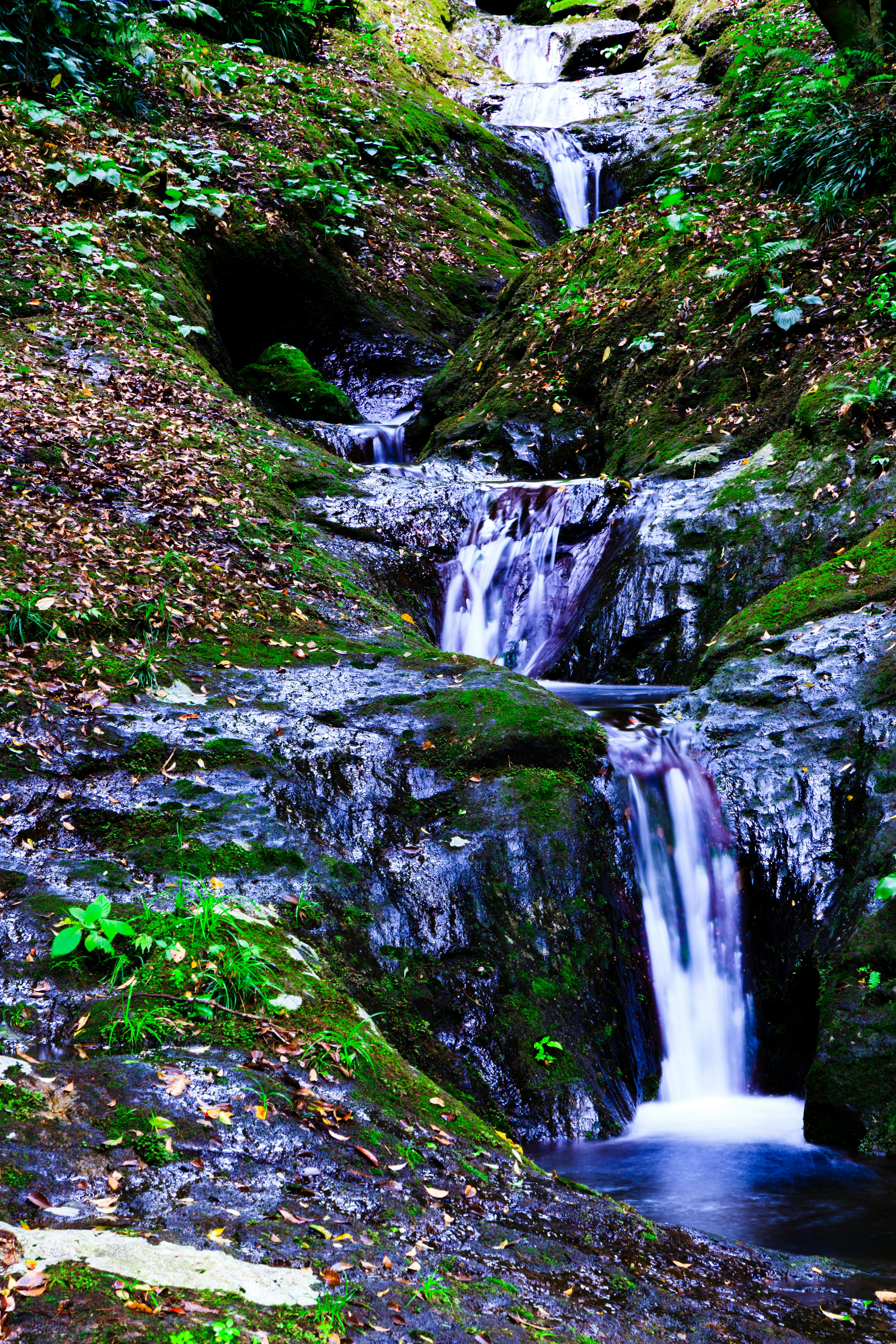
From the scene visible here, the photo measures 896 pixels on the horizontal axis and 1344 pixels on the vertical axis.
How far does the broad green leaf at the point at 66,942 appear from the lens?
3.04 m

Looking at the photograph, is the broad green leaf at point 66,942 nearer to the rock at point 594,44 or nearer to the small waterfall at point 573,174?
A: the small waterfall at point 573,174

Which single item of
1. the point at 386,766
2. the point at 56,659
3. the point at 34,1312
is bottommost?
the point at 34,1312

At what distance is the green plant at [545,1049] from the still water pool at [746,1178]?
0.36 meters

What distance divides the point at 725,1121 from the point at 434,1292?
3.10 m

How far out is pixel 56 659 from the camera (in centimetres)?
474

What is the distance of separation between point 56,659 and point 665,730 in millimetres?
3687

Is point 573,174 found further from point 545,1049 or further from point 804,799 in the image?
point 545,1049

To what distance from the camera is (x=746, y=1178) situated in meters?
4.18

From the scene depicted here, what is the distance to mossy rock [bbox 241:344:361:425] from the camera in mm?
11352

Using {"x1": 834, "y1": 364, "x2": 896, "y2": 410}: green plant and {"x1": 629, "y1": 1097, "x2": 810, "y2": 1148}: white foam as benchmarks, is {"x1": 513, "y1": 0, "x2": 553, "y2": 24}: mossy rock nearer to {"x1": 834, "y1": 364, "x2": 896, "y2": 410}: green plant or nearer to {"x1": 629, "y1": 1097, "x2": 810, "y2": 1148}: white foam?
{"x1": 834, "y1": 364, "x2": 896, "y2": 410}: green plant

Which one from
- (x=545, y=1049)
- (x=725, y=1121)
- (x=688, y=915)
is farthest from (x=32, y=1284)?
(x=688, y=915)

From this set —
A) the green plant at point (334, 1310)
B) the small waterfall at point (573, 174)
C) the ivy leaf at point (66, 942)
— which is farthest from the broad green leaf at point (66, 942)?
the small waterfall at point (573, 174)

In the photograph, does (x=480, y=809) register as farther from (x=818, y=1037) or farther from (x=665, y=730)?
(x=818, y=1037)

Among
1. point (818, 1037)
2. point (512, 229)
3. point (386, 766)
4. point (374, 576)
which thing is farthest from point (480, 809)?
point (512, 229)
